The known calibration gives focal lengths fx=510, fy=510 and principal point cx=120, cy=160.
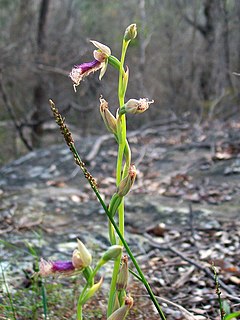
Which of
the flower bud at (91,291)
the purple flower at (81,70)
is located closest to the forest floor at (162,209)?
the flower bud at (91,291)

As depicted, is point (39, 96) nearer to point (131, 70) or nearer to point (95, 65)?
point (131, 70)

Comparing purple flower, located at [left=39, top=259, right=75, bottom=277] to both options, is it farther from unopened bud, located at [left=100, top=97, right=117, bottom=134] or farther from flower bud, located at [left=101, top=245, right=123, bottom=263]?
unopened bud, located at [left=100, top=97, right=117, bottom=134]

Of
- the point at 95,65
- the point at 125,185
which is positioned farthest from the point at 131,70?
the point at 125,185

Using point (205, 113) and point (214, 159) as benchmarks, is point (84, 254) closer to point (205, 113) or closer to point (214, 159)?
point (214, 159)

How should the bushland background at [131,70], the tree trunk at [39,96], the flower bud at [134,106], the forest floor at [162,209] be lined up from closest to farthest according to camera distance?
the flower bud at [134,106] < the forest floor at [162,209] < the bushland background at [131,70] < the tree trunk at [39,96]

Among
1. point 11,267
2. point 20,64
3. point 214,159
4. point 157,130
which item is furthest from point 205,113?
point 11,267

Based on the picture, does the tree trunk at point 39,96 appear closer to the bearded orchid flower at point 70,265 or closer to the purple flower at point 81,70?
the purple flower at point 81,70
